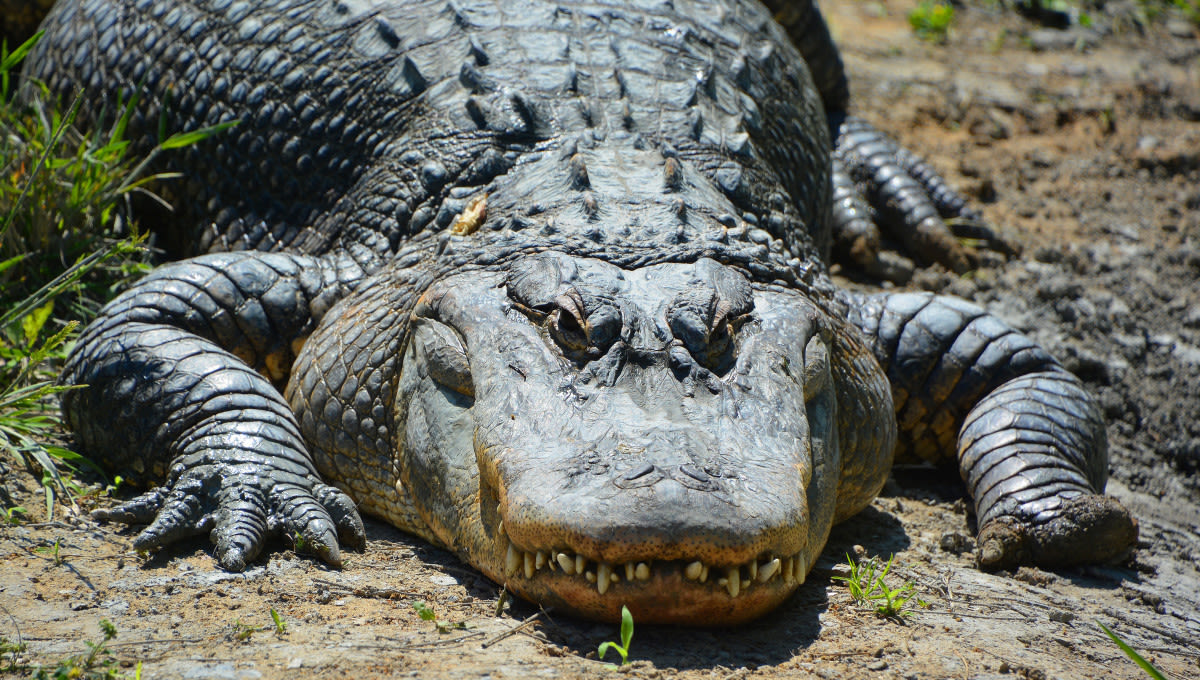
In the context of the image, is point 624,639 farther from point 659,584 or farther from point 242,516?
point 242,516

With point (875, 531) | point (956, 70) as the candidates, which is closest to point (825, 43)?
point (956, 70)

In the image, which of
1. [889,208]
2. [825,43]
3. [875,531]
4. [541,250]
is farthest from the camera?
[825,43]

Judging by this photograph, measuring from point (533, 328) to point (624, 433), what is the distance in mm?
572

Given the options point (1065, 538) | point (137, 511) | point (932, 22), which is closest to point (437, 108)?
point (137, 511)

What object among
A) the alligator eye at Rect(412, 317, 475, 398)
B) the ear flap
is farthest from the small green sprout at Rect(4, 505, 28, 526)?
the ear flap

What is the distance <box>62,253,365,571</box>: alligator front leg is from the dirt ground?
0.10m

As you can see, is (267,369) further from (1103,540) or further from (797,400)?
(1103,540)

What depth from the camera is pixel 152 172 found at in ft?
15.8

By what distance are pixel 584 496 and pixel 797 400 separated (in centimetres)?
84

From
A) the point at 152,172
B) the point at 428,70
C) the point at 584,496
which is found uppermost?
the point at 428,70

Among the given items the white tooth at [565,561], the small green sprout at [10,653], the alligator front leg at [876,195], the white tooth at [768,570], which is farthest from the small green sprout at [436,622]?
the alligator front leg at [876,195]

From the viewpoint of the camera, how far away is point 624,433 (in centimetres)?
261

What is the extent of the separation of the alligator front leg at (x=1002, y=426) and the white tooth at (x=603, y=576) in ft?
5.17

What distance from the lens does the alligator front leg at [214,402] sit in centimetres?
306
